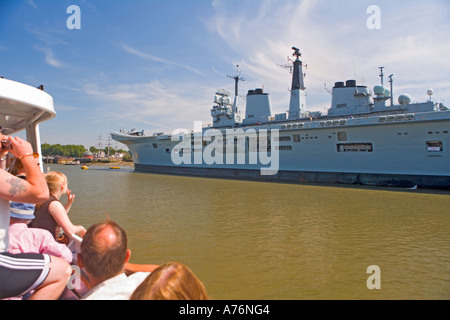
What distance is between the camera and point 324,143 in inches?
893

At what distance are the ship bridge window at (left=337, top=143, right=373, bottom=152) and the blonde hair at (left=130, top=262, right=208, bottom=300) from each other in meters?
21.9

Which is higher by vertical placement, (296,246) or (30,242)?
(30,242)

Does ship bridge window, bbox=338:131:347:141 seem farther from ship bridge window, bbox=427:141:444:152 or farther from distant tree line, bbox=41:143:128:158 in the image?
distant tree line, bbox=41:143:128:158

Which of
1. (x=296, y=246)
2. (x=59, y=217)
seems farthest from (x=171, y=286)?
(x=296, y=246)

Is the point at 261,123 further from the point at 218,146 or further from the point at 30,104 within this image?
the point at 30,104

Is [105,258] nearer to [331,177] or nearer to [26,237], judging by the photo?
[26,237]

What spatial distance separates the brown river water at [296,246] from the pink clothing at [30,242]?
81 centimetres

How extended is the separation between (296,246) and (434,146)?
16667mm

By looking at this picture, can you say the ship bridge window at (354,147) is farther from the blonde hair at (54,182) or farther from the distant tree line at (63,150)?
the distant tree line at (63,150)

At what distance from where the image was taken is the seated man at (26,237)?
2271 mm

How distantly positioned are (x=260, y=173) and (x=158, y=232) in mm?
20374

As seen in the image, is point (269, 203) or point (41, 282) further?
point (269, 203)
